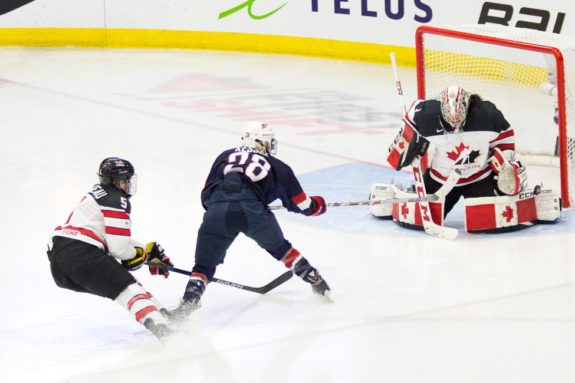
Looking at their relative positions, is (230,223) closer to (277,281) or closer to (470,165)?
(277,281)

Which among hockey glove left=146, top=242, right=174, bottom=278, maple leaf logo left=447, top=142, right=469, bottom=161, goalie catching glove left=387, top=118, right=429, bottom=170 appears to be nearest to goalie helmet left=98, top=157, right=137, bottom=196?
hockey glove left=146, top=242, right=174, bottom=278

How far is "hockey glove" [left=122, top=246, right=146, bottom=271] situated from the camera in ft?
13.5

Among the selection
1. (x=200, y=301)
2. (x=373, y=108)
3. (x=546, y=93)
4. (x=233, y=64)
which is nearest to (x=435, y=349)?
(x=200, y=301)

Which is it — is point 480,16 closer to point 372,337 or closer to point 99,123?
point 99,123

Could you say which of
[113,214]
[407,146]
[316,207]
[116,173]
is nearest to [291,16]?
[407,146]

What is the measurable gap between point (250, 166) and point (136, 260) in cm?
54

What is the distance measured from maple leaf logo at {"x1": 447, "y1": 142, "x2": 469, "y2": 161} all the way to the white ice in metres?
0.38

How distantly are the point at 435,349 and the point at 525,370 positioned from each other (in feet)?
1.09

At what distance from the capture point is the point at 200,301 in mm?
4332

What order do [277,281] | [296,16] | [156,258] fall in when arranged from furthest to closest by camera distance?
[296,16] → [277,281] → [156,258]

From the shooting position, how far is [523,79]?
274 inches

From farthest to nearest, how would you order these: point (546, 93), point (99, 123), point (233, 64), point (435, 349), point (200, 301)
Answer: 1. point (233, 64)
2. point (99, 123)
3. point (546, 93)
4. point (200, 301)
5. point (435, 349)

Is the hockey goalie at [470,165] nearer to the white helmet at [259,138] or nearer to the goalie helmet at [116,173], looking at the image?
the white helmet at [259,138]

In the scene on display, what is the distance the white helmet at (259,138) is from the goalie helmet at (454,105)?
1.06 m
